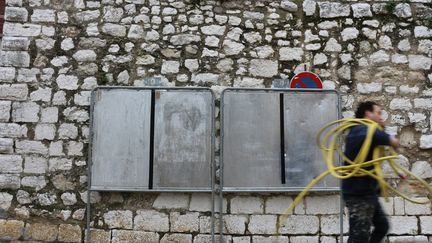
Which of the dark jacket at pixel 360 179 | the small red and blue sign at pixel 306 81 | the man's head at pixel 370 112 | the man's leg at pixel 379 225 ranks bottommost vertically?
the man's leg at pixel 379 225

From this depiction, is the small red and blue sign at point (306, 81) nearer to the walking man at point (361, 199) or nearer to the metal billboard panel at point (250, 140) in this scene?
the metal billboard panel at point (250, 140)

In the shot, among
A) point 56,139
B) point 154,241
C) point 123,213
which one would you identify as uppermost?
point 56,139

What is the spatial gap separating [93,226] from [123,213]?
1.21 ft

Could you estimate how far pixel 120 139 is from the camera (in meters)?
5.00

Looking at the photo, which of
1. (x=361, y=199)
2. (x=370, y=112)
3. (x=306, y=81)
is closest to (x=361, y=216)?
(x=361, y=199)

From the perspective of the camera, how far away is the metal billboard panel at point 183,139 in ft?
16.3

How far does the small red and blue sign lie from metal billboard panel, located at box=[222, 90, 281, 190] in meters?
0.28

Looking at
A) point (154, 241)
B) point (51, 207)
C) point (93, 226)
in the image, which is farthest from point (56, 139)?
point (154, 241)

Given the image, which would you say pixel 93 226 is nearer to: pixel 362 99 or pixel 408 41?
pixel 362 99

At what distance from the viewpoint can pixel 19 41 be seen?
5273mm

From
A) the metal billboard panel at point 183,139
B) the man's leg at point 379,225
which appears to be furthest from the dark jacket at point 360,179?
the metal billboard panel at point 183,139

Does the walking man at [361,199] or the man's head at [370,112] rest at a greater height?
the man's head at [370,112]

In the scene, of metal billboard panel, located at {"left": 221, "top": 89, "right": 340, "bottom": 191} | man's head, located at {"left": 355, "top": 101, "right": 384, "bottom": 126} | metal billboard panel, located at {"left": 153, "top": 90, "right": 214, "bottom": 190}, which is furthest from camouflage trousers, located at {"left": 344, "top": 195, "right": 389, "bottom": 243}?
metal billboard panel, located at {"left": 153, "top": 90, "right": 214, "bottom": 190}

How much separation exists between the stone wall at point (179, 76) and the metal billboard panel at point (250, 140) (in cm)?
21
